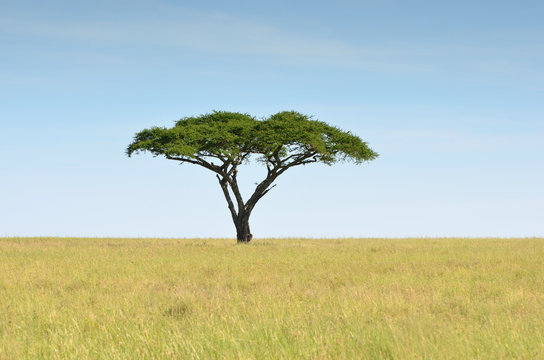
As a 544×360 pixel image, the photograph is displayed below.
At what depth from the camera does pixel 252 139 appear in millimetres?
35438

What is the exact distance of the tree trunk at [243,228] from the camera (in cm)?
3662

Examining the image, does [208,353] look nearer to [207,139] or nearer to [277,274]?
[277,274]

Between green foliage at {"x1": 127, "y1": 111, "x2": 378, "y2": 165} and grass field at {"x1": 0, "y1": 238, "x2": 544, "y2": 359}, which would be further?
green foliage at {"x1": 127, "y1": 111, "x2": 378, "y2": 165}

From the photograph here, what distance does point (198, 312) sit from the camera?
9141mm

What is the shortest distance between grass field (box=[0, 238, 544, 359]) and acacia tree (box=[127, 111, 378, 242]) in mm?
17583

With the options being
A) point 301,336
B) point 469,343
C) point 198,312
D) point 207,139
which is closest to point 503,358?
point 469,343

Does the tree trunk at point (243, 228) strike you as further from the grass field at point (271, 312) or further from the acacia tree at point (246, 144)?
the grass field at point (271, 312)

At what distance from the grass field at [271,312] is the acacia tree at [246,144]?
17.6 metres

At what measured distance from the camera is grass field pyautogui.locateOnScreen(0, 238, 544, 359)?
20.4 ft

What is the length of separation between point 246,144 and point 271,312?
91.1 feet

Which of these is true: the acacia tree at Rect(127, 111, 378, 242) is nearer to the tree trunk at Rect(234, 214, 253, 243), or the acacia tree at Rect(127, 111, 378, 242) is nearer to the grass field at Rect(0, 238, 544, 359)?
the tree trunk at Rect(234, 214, 253, 243)

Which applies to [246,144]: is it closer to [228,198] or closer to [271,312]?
[228,198]

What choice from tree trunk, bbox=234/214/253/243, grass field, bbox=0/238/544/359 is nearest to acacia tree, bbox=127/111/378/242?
tree trunk, bbox=234/214/253/243

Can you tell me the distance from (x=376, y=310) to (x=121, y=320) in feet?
14.5
